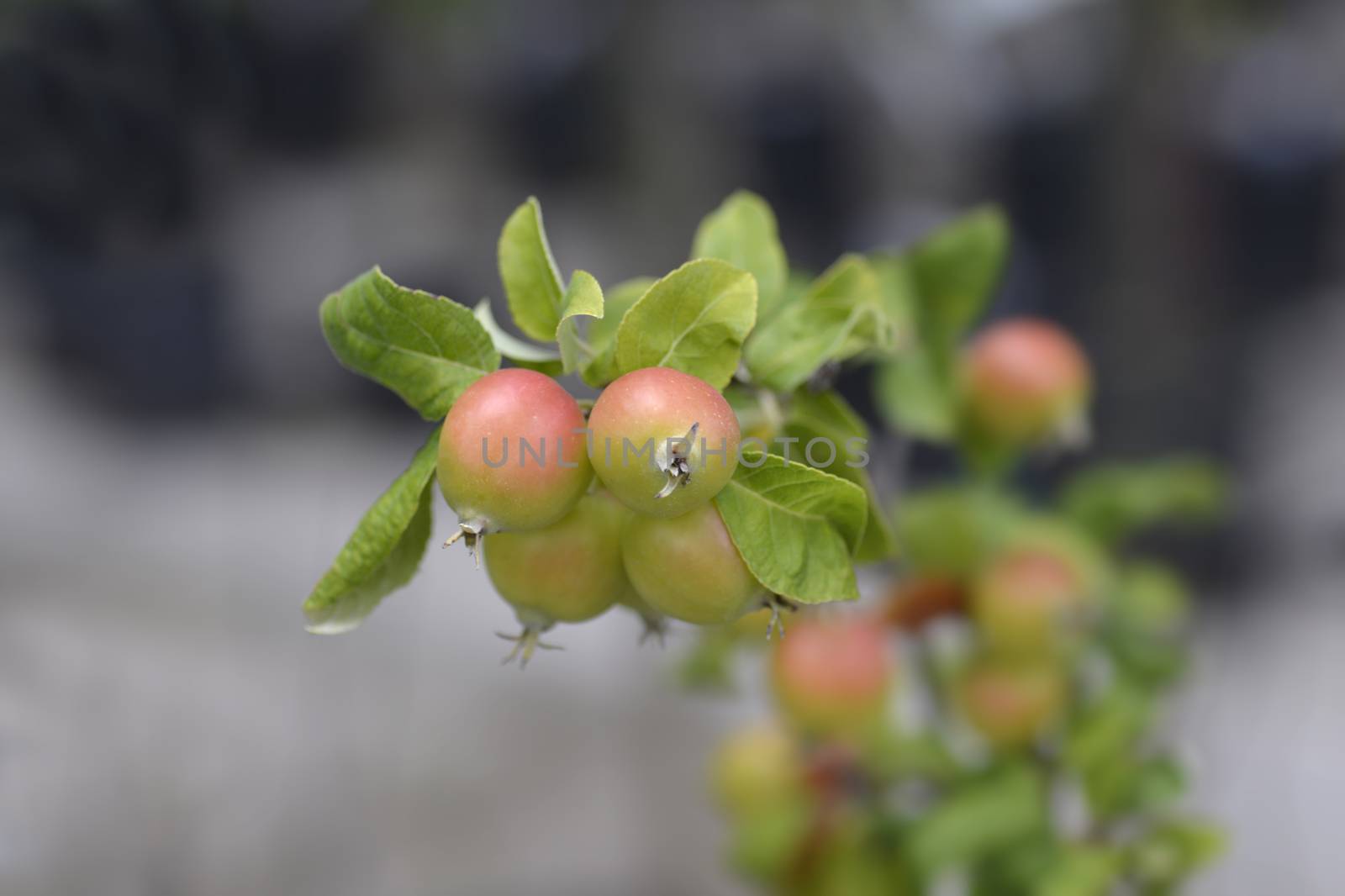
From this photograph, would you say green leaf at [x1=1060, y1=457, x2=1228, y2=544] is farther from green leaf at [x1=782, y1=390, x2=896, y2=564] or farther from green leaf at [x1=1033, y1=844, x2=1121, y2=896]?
green leaf at [x1=782, y1=390, x2=896, y2=564]

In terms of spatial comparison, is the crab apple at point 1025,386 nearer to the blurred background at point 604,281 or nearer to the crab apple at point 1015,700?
the crab apple at point 1015,700

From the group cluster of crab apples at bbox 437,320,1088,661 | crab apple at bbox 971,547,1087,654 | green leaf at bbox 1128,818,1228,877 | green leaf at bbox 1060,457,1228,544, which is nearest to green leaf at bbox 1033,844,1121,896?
green leaf at bbox 1128,818,1228,877

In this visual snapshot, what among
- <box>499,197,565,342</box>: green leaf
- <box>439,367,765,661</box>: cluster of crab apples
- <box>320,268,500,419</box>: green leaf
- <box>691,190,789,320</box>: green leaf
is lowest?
<box>439,367,765,661</box>: cluster of crab apples

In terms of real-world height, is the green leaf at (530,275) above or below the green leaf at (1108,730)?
above

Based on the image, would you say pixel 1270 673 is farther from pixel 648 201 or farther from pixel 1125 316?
pixel 648 201

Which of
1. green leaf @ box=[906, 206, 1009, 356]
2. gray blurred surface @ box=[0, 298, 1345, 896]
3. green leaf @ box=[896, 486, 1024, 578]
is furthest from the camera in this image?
gray blurred surface @ box=[0, 298, 1345, 896]

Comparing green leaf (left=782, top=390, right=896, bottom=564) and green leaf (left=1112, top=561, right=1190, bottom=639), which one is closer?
green leaf (left=782, top=390, right=896, bottom=564)

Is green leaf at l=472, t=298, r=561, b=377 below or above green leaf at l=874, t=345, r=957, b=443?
below

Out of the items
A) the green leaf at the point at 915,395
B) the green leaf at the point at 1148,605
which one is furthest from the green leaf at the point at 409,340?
the green leaf at the point at 1148,605
